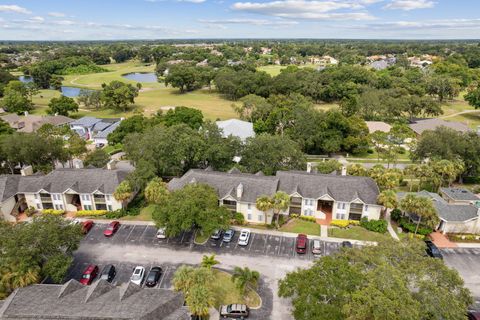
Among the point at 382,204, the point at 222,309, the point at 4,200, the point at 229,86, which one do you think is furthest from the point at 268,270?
the point at 229,86

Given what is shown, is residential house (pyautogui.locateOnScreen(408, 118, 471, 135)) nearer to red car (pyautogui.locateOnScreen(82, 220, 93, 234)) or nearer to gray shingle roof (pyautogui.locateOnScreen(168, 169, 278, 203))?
gray shingle roof (pyautogui.locateOnScreen(168, 169, 278, 203))

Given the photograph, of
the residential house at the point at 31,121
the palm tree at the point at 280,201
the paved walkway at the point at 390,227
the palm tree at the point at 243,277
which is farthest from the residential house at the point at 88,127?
the paved walkway at the point at 390,227

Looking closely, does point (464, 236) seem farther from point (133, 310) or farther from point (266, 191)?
point (133, 310)

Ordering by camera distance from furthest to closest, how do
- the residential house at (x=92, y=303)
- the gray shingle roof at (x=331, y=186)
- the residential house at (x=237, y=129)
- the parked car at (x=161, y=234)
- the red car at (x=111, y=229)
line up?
the residential house at (x=237, y=129) → the gray shingle roof at (x=331, y=186) → the red car at (x=111, y=229) → the parked car at (x=161, y=234) → the residential house at (x=92, y=303)

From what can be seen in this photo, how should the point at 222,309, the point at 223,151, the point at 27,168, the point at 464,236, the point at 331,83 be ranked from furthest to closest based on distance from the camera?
the point at 331,83
the point at 223,151
the point at 27,168
the point at 464,236
the point at 222,309

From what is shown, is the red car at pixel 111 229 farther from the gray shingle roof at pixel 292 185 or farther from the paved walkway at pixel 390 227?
the paved walkway at pixel 390 227

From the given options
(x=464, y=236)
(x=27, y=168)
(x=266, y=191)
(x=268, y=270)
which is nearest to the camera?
(x=268, y=270)

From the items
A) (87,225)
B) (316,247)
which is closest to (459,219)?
(316,247)
